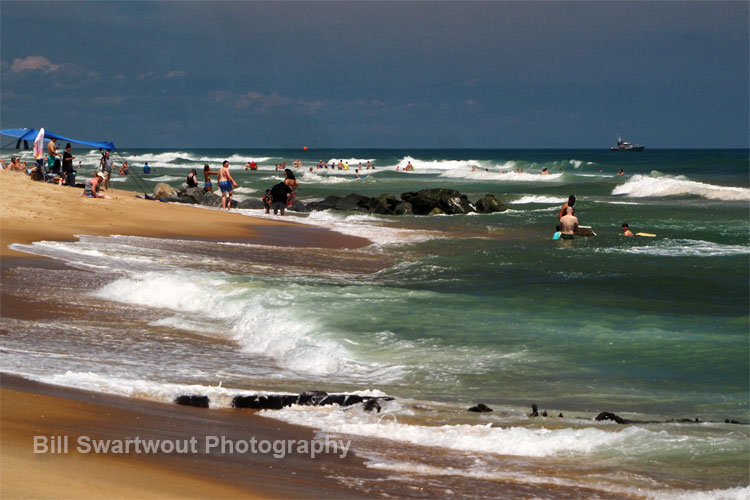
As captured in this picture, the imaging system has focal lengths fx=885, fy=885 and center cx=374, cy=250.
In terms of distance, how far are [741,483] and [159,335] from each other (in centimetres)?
677

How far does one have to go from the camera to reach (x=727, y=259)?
20.4 meters

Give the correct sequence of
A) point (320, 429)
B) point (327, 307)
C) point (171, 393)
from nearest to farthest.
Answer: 1. point (320, 429)
2. point (171, 393)
3. point (327, 307)

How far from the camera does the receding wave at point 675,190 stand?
49.7 meters

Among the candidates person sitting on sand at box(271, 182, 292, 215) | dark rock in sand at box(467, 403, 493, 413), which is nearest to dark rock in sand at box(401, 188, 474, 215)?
person sitting on sand at box(271, 182, 292, 215)

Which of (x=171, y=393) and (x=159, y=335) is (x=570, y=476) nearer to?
(x=171, y=393)

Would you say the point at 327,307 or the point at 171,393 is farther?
the point at 327,307

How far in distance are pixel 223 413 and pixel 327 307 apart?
5625 mm

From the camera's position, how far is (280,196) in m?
33.3

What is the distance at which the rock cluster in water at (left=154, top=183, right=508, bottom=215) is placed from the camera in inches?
1471

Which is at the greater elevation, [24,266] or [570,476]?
[24,266]

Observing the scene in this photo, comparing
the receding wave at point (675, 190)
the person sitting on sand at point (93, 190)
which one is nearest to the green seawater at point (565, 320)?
the person sitting on sand at point (93, 190)

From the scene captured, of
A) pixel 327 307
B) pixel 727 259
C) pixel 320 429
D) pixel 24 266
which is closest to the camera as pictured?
pixel 320 429

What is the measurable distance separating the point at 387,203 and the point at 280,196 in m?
6.61

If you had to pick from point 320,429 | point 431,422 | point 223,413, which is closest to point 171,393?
point 223,413
